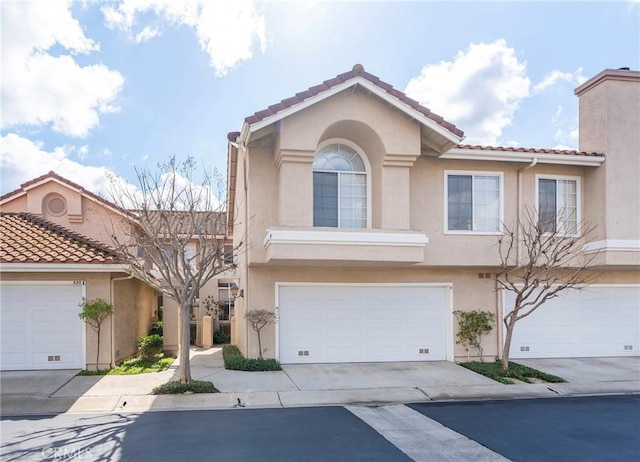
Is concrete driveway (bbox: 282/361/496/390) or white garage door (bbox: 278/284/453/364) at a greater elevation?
white garage door (bbox: 278/284/453/364)

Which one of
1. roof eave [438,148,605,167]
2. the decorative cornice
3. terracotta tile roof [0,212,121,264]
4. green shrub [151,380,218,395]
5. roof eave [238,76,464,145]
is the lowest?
green shrub [151,380,218,395]

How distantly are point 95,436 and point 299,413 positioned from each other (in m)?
3.67

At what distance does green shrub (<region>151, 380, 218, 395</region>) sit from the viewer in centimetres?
1046

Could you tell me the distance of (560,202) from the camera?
1547 cm

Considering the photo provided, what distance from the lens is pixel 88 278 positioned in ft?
43.5

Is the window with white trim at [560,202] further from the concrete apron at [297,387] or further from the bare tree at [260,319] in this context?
the bare tree at [260,319]

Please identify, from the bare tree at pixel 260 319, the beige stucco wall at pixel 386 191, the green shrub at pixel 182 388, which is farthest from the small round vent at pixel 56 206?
the green shrub at pixel 182 388

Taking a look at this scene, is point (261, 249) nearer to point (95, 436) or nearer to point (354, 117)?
point (354, 117)

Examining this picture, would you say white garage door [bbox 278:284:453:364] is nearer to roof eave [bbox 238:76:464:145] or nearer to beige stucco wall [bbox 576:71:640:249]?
roof eave [bbox 238:76:464:145]

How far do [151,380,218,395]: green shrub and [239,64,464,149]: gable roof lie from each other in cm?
651

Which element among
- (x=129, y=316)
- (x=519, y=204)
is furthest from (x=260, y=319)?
(x=519, y=204)

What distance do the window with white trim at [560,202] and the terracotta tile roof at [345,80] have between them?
13.6ft

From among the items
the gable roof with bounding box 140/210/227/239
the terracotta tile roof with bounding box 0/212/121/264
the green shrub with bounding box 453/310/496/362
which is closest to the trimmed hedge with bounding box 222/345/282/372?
the gable roof with bounding box 140/210/227/239

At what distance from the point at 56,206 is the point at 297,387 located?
40.2 feet
